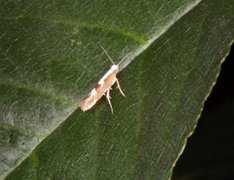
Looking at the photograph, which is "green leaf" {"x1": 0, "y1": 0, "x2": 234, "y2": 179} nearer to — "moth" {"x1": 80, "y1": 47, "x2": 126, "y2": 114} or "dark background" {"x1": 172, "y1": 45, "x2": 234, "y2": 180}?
"moth" {"x1": 80, "y1": 47, "x2": 126, "y2": 114}

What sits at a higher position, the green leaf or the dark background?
the green leaf

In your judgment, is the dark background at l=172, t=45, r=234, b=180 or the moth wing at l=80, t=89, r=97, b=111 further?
the dark background at l=172, t=45, r=234, b=180

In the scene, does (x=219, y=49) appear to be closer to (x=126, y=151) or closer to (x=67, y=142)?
(x=126, y=151)

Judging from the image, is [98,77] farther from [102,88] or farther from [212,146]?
→ [212,146]

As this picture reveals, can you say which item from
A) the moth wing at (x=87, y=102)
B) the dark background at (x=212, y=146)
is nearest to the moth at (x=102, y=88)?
the moth wing at (x=87, y=102)

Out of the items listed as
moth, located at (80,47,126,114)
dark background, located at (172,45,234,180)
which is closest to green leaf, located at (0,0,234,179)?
moth, located at (80,47,126,114)

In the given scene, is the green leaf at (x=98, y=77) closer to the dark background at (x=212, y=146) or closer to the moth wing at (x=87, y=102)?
the moth wing at (x=87, y=102)
